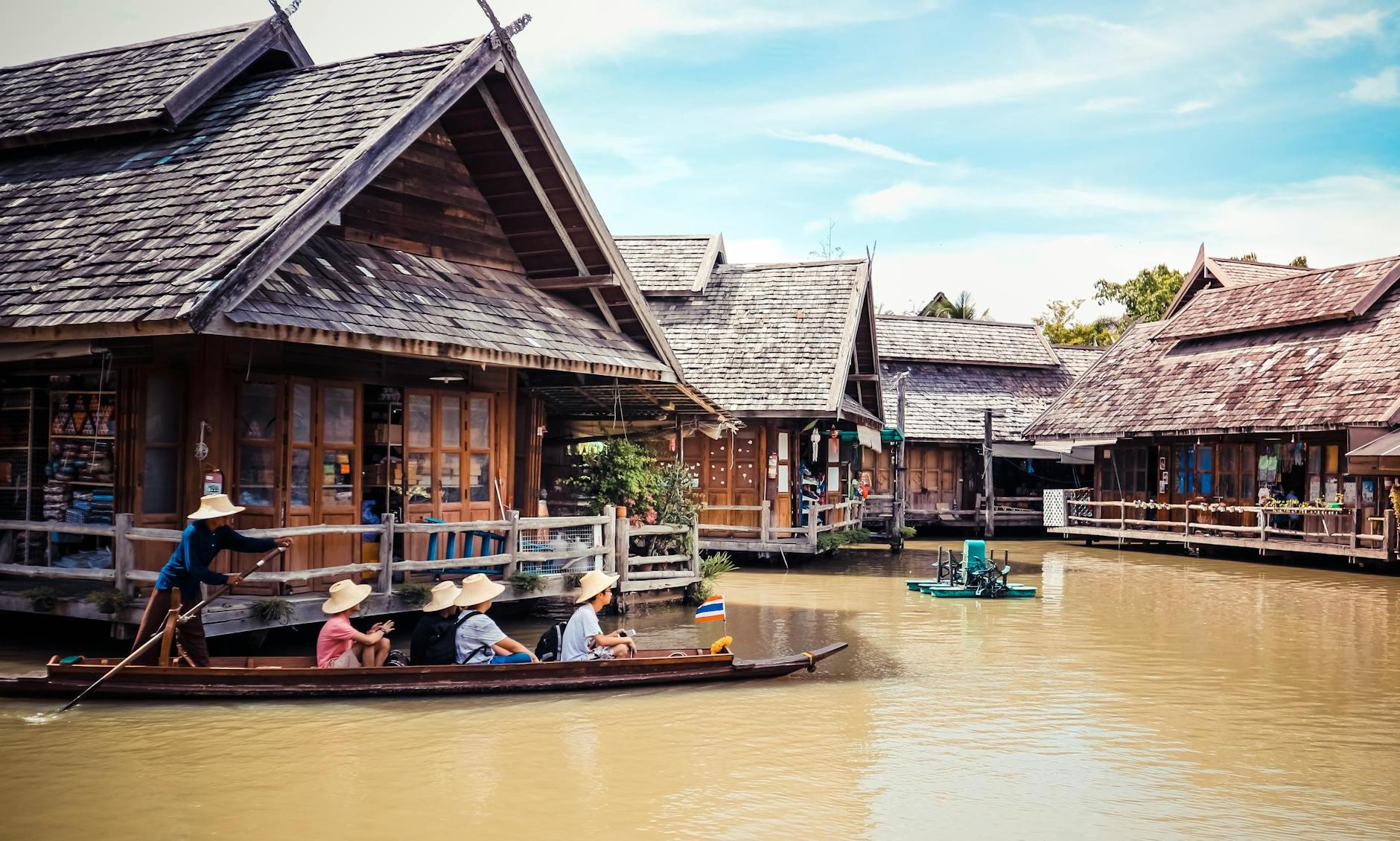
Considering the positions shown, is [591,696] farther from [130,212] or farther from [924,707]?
[130,212]

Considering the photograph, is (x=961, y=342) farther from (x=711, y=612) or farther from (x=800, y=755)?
(x=800, y=755)

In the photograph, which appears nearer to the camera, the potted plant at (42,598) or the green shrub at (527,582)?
the potted plant at (42,598)

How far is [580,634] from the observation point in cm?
1116

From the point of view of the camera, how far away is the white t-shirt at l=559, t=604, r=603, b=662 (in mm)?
11125

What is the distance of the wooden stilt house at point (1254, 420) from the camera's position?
2445cm

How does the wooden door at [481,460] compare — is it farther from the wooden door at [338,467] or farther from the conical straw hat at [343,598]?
the conical straw hat at [343,598]

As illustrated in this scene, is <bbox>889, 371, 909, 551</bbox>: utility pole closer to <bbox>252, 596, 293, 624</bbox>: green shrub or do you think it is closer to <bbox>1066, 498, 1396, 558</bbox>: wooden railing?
<bbox>1066, 498, 1396, 558</bbox>: wooden railing

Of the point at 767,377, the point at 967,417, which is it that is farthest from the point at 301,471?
the point at 967,417

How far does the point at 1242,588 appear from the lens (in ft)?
69.3

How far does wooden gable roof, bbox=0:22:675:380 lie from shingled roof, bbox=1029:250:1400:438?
14.4m

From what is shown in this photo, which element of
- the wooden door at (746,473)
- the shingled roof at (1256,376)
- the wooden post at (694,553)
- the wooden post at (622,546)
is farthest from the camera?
the shingled roof at (1256,376)

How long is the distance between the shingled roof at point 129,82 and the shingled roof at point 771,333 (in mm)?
10232

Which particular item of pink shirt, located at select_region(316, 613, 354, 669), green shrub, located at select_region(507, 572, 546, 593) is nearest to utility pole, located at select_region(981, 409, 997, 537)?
green shrub, located at select_region(507, 572, 546, 593)

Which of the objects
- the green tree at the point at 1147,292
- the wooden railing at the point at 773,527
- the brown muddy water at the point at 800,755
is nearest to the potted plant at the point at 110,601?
the brown muddy water at the point at 800,755
